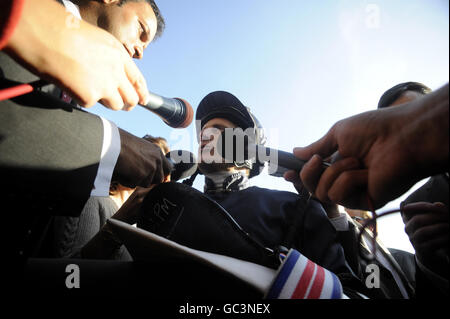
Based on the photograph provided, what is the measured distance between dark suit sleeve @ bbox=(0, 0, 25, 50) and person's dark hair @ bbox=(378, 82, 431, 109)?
8.10 ft

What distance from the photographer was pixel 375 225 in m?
A: 0.64

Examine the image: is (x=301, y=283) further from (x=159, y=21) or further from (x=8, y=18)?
(x=159, y=21)

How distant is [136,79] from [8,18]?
0.36m

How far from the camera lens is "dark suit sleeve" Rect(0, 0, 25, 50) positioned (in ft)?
1.50

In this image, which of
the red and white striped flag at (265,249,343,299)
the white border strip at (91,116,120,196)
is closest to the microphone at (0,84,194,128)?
the white border strip at (91,116,120,196)

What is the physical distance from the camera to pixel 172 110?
4.13 ft

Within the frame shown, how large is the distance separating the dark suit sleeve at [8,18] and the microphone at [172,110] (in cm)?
63

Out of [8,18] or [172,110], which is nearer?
[8,18]

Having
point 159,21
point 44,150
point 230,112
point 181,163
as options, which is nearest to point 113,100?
point 44,150

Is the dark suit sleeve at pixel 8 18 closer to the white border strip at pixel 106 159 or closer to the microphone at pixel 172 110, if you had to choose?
the white border strip at pixel 106 159

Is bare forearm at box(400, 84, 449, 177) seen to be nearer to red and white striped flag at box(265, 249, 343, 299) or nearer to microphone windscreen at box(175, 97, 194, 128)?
red and white striped flag at box(265, 249, 343, 299)
